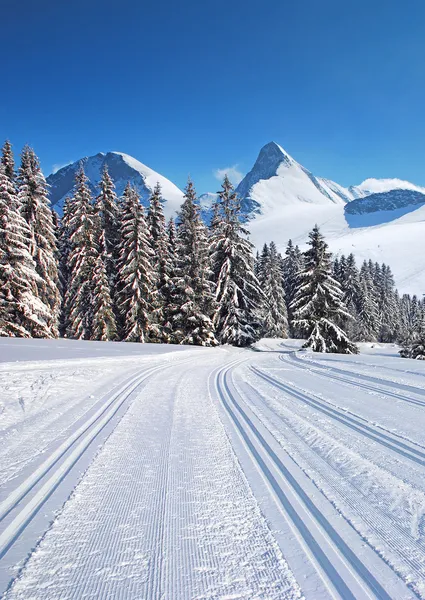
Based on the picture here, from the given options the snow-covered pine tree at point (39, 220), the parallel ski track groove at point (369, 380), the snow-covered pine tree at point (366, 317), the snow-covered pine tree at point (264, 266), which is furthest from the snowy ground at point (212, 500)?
the snow-covered pine tree at point (366, 317)

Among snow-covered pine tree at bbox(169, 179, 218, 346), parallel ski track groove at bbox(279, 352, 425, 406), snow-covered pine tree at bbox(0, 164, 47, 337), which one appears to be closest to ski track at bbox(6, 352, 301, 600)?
parallel ski track groove at bbox(279, 352, 425, 406)

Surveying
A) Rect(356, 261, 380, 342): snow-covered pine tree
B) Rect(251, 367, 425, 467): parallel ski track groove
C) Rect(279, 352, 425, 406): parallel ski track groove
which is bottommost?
Rect(251, 367, 425, 467): parallel ski track groove

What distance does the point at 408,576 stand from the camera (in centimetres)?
200

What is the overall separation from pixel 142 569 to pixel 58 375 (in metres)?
7.11

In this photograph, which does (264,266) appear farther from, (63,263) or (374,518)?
(374,518)

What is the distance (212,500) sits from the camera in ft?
9.46

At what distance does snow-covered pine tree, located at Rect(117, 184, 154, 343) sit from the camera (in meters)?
24.2

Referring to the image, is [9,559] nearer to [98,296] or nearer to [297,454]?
[297,454]

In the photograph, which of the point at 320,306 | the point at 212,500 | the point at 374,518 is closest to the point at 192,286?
the point at 320,306

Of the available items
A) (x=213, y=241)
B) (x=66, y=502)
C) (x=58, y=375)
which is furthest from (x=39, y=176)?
(x=66, y=502)

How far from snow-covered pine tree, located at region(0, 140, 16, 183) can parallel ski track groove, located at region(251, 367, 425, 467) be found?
2364cm

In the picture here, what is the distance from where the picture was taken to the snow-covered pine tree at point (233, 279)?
2480 cm

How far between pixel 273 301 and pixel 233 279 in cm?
2056

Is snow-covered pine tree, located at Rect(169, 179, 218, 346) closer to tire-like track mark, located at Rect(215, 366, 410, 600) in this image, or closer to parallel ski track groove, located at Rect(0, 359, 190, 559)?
parallel ski track groove, located at Rect(0, 359, 190, 559)
